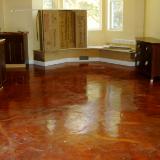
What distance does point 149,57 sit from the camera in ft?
20.5

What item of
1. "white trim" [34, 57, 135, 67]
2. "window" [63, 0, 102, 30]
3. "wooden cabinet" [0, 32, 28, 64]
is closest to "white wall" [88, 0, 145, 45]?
"window" [63, 0, 102, 30]

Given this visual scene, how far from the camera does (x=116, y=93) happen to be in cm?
545

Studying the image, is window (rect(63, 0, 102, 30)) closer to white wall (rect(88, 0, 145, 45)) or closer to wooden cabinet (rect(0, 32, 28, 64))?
white wall (rect(88, 0, 145, 45))

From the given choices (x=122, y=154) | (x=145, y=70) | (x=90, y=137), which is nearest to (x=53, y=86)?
(x=145, y=70)

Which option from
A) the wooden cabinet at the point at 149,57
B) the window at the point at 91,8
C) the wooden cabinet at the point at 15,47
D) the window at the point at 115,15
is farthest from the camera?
the window at the point at 91,8

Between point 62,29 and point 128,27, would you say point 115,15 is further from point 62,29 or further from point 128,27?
point 62,29

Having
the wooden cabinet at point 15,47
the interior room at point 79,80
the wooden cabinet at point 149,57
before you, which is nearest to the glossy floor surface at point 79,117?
the interior room at point 79,80

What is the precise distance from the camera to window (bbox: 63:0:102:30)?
8.78m

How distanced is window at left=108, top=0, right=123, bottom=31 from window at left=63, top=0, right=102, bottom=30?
31 cm

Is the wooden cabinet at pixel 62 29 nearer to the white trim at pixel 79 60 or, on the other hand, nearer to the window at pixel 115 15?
the white trim at pixel 79 60

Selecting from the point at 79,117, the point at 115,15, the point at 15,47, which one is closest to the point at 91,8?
the point at 115,15

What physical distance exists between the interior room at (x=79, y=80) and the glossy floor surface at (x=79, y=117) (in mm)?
11

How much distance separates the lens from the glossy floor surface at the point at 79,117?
316 centimetres

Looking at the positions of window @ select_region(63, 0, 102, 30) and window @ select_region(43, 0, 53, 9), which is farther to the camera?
window @ select_region(63, 0, 102, 30)
